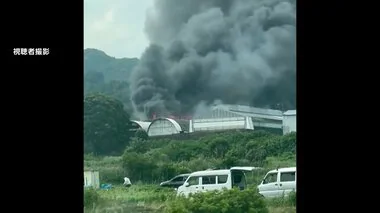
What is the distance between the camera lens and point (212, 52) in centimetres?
374

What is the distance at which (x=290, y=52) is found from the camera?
12.1ft

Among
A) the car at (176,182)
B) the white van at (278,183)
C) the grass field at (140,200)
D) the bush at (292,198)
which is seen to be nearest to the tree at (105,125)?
the grass field at (140,200)

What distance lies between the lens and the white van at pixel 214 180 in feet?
12.2

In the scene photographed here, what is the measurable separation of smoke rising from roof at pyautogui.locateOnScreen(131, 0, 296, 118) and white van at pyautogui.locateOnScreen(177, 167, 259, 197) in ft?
1.32

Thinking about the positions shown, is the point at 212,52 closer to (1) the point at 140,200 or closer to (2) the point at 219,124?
(2) the point at 219,124

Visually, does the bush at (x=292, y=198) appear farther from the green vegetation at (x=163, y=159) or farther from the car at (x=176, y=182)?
the car at (x=176, y=182)

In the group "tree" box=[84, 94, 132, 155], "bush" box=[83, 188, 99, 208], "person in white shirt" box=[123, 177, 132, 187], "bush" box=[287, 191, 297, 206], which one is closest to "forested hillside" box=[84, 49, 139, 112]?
"tree" box=[84, 94, 132, 155]

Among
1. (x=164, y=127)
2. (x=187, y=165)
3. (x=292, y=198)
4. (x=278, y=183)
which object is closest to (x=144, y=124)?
(x=164, y=127)

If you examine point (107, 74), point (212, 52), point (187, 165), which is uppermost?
point (212, 52)

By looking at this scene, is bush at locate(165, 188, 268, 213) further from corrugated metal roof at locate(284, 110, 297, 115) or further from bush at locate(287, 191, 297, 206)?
corrugated metal roof at locate(284, 110, 297, 115)

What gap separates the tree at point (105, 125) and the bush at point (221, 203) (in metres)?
0.50

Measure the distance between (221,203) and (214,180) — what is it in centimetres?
15
